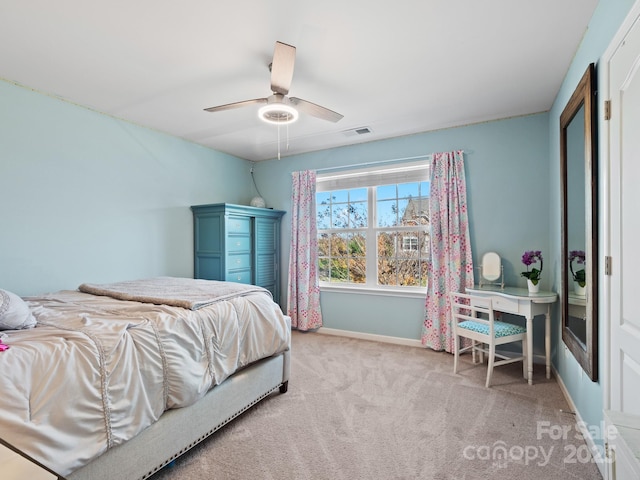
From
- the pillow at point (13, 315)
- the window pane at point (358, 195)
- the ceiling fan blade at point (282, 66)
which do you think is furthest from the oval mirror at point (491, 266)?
the pillow at point (13, 315)

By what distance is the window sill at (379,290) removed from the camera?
3.86 metres

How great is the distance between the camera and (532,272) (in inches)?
115

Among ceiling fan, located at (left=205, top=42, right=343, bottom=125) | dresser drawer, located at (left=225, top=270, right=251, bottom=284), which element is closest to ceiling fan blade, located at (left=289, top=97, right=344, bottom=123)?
ceiling fan, located at (left=205, top=42, right=343, bottom=125)

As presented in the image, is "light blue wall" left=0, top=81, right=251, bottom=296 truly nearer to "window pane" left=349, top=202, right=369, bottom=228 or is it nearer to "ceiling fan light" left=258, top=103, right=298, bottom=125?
"ceiling fan light" left=258, top=103, right=298, bottom=125

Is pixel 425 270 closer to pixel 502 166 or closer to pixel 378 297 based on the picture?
pixel 378 297

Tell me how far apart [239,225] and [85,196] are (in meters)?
1.57

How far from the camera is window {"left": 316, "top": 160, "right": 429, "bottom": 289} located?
394 centimetres

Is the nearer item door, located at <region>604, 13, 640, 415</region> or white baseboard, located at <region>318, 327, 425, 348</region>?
door, located at <region>604, 13, 640, 415</region>

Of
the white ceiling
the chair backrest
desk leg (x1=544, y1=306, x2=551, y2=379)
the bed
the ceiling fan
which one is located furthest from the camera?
desk leg (x1=544, y1=306, x2=551, y2=379)

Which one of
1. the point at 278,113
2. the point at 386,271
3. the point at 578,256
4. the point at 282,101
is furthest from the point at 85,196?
the point at 578,256

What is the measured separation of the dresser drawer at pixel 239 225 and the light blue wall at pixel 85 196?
56cm

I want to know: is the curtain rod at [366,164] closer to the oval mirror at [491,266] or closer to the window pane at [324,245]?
the window pane at [324,245]

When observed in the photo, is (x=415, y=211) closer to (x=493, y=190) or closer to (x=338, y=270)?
(x=493, y=190)

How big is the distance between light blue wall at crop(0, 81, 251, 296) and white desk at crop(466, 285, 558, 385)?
3.41 metres
